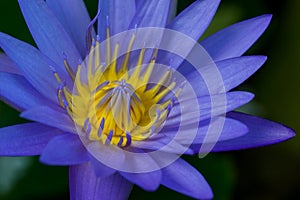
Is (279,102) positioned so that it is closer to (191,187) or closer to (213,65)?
(213,65)

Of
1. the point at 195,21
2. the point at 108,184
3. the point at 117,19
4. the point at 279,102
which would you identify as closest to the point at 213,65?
A: the point at 195,21

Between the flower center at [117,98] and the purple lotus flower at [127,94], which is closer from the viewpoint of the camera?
the purple lotus flower at [127,94]

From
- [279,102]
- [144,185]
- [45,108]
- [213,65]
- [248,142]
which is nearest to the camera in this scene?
[144,185]

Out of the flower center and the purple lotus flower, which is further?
the flower center

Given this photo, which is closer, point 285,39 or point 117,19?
point 117,19
